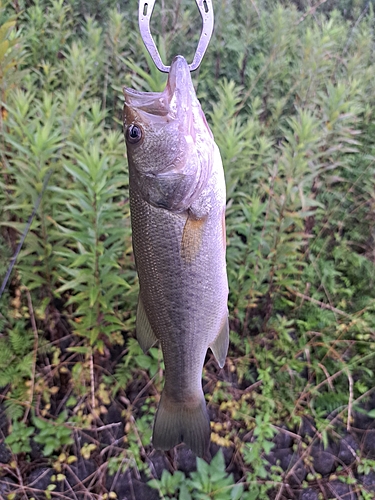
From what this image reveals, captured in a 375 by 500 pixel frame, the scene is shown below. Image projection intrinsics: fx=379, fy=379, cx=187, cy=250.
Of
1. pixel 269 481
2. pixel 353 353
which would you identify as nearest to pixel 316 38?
pixel 353 353

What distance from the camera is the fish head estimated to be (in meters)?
1.11

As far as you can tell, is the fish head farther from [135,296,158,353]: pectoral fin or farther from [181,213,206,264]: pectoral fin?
[135,296,158,353]: pectoral fin

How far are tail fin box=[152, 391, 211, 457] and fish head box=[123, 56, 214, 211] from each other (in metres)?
0.72

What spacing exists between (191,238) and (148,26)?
56 centimetres

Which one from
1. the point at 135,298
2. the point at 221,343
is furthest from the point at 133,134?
the point at 135,298

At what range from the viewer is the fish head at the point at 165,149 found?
1.11 metres

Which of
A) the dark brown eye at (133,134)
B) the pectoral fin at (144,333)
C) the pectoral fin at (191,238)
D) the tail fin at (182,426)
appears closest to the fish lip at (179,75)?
the dark brown eye at (133,134)

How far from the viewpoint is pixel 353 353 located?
245 centimetres

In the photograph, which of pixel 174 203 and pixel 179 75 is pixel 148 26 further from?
pixel 174 203

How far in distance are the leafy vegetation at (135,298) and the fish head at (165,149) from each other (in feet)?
1.99

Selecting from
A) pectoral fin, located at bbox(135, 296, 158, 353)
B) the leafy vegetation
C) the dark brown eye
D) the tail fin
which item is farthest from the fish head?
the tail fin

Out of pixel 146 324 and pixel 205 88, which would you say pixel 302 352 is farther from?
pixel 205 88

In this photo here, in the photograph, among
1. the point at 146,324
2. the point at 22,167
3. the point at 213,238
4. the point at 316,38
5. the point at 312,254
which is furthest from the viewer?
the point at 316,38

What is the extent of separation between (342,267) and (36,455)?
7.56 feet
